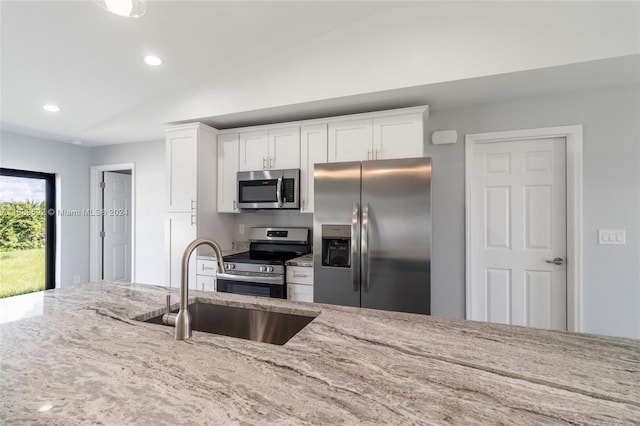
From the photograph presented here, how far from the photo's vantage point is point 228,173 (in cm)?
331

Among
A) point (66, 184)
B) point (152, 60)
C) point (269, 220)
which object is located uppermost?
point (152, 60)

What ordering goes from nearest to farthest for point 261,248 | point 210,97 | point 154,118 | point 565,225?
point 565,225
point 210,97
point 154,118
point 261,248

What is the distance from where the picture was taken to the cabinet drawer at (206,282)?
3.03m

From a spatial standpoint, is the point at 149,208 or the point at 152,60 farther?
the point at 149,208

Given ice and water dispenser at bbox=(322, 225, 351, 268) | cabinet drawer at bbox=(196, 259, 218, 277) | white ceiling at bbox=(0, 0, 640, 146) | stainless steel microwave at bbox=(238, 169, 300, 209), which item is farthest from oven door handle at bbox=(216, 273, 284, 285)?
white ceiling at bbox=(0, 0, 640, 146)

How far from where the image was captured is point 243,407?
0.65 meters

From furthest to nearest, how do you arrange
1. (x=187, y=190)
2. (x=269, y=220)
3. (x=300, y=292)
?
(x=269, y=220) → (x=187, y=190) → (x=300, y=292)

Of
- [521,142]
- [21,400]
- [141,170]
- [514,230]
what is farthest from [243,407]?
[141,170]

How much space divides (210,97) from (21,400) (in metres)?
2.83

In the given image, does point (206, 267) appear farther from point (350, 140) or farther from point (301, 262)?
point (350, 140)

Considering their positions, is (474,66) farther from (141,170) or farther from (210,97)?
(141,170)

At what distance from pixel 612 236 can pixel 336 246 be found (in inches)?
85.5

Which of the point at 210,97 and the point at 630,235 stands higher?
the point at 210,97

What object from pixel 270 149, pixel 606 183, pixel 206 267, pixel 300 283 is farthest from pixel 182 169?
pixel 606 183
